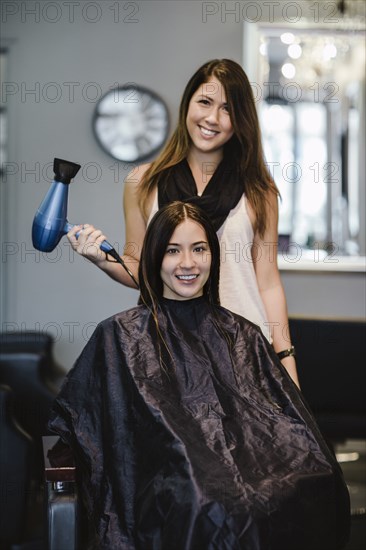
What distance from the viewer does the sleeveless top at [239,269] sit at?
230 cm

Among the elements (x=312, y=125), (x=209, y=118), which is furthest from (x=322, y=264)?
(x=209, y=118)

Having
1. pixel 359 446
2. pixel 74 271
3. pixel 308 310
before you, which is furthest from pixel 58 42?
pixel 359 446

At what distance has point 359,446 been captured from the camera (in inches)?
→ 169

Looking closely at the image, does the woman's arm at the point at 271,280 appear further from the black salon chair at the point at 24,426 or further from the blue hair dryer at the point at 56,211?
the black salon chair at the point at 24,426

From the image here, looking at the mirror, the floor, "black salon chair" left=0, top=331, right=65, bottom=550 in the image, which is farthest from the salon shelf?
"black salon chair" left=0, top=331, right=65, bottom=550

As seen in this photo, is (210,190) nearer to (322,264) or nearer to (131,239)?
(131,239)

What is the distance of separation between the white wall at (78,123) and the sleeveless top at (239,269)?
1544 millimetres

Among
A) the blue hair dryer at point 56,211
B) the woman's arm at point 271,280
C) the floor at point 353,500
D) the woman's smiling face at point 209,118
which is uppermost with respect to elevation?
the woman's smiling face at point 209,118

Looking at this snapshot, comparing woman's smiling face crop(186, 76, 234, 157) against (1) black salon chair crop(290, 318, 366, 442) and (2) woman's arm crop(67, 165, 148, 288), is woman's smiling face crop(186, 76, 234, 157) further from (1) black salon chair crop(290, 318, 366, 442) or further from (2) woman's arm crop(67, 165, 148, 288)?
(1) black salon chair crop(290, 318, 366, 442)

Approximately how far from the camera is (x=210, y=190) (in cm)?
229

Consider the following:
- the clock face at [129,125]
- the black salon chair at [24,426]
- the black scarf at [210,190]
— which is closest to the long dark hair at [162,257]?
the black scarf at [210,190]

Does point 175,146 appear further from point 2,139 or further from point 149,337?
point 2,139

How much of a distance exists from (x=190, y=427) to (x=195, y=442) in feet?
0.19

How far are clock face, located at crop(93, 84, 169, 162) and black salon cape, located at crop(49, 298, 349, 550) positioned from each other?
186cm
